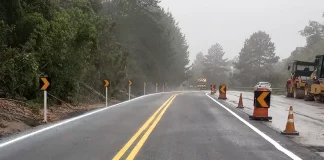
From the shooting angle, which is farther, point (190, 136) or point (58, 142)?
point (190, 136)

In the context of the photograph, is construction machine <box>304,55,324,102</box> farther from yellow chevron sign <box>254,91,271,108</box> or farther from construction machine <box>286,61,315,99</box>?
yellow chevron sign <box>254,91,271,108</box>

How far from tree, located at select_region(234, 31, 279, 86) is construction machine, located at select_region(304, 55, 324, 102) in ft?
212

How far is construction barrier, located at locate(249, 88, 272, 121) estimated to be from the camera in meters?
14.7

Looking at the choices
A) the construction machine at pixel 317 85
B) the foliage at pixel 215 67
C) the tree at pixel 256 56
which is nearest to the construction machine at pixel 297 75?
the construction machine at pixel 317 85

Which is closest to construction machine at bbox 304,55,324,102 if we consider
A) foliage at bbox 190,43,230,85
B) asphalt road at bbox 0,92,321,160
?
asphalt road at bbox 0,92,321,160

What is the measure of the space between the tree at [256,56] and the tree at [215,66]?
2303 centimetres

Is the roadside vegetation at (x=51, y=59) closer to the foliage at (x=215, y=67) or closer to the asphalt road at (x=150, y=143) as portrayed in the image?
the asphalt road at (x=150, y=143)

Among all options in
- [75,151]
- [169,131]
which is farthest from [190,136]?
[75,151]

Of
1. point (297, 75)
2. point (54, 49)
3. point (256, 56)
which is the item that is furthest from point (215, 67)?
point (54, 49)

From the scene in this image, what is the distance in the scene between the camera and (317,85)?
29.0 metres

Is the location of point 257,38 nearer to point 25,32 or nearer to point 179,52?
point 179,52

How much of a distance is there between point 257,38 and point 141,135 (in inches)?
3839

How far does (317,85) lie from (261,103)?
53.4 ft

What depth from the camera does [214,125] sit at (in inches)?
509
